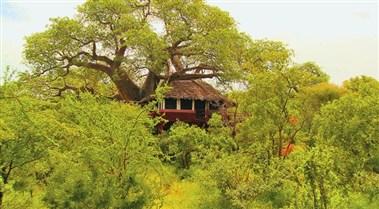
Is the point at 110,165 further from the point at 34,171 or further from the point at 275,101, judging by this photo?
the point at 275,101

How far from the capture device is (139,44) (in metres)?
31.7

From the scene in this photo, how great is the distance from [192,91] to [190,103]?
82cm

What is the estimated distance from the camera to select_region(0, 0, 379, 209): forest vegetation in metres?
11.4

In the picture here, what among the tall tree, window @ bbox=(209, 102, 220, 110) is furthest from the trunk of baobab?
window @ bbox=(209, 102, 220, 110)

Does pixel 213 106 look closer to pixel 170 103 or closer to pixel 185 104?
pixel 185 104

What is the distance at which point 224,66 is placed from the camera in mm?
33531

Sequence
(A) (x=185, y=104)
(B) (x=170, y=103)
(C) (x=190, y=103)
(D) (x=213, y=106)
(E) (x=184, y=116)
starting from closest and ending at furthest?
1. (E) (x=184, y=116)
2. (B) (x=170, y=103)
3. (A) (x=185, y=104)
4. (C) (x=190, y=103)
5. (D) (x=213, y=106)

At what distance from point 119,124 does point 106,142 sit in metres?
0.62

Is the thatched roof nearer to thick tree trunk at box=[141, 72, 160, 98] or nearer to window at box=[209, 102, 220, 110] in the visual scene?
window at box=[209, 102, 220, 110]

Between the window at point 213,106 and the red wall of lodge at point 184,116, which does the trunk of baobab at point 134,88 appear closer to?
the red wall of lodge at point 184,116

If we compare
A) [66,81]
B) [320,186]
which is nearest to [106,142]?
[320,186]

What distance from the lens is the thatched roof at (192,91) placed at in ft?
118

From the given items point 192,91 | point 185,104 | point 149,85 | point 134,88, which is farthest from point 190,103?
point 134,88

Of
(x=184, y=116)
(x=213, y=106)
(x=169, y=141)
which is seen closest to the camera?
(x=169, y=141)
